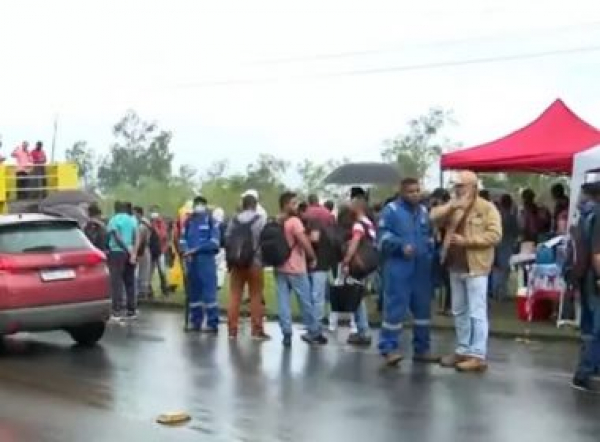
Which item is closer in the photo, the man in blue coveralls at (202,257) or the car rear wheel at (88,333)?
the car rear wheel at (88,333)

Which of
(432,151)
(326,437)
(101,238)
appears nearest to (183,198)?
(432,151)

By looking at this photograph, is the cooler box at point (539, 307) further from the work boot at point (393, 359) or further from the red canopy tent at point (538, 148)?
the work boot at point (393, 359)

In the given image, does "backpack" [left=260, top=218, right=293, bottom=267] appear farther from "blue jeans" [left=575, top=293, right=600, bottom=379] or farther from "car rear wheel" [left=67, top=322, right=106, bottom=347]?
"blue jeans" [left=575, top=293, right=600, bottom=379]

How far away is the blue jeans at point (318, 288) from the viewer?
14110 millimetres

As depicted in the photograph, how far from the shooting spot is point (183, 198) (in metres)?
47.5

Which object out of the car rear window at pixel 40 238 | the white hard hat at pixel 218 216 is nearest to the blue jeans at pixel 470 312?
the car rear window at pixel 40 238

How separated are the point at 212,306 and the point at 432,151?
117 ft

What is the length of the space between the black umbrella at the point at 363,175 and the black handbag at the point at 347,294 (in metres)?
10.4

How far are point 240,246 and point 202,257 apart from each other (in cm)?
117

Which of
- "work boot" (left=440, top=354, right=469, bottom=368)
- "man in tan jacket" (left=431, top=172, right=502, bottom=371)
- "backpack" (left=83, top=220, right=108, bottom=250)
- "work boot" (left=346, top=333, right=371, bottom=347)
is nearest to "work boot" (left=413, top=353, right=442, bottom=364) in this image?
"work boot" (left=440, top=354, right=469, bottom=368)

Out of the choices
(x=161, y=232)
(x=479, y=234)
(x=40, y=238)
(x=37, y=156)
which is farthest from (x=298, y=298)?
(x=37, y=156)

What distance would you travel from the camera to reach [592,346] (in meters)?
10.2

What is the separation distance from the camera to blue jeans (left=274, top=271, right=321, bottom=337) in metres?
14.0

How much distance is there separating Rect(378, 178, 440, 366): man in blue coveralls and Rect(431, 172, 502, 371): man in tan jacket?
273 millimetres
